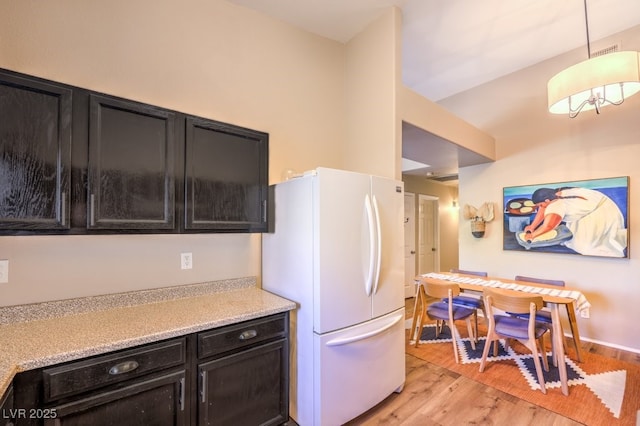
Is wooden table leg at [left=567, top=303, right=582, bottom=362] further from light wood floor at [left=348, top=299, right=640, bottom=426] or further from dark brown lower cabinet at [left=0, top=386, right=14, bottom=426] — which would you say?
dark brown lower cabinet at [left=0, top=386, right=14, bottom=426]

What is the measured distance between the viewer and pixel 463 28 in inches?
119

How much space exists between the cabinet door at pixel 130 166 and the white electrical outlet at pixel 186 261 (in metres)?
0.44

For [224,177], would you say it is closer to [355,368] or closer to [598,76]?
[355,368]

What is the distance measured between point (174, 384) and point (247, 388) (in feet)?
1.45

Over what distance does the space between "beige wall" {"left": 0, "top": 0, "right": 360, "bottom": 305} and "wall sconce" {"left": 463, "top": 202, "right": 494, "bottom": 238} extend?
2585 mm

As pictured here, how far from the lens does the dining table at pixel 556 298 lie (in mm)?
2479

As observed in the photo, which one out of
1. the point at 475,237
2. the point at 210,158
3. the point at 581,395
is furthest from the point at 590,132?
the point at 210,158

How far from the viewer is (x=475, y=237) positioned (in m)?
4.48

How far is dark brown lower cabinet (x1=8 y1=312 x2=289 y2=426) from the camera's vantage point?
119 cm

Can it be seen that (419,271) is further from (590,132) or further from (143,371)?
(143,371)

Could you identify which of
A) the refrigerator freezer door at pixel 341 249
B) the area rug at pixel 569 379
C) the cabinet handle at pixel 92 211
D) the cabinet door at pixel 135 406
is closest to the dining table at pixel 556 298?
the area rug at pixel 569 379

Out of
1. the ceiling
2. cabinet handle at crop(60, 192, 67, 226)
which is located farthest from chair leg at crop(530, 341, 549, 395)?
cabinet handle at crop(60, 192, 67, 226)

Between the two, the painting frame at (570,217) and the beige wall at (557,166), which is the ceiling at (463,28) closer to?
the beige wall at (557,166)

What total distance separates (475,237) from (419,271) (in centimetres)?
195
